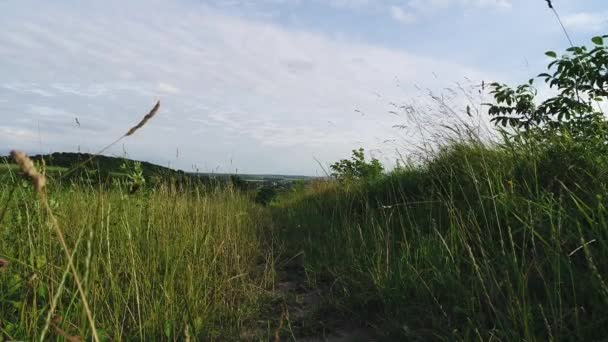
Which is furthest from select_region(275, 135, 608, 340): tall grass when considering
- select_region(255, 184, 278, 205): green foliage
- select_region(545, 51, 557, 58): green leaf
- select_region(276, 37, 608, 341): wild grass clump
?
select_region(255, 184, 278, 205): green foliage

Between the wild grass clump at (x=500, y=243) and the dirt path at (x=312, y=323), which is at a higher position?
the wild grass clump at (x=500, y=243)

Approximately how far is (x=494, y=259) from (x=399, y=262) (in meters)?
0.60

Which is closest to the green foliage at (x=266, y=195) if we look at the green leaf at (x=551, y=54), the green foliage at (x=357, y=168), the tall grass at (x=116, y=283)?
the green foliage at (x=357, y=168)

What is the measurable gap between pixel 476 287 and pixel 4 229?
3119 millimetres

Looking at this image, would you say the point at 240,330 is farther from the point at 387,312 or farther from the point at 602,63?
the point at 602,63

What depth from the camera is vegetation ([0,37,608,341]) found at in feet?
6.46

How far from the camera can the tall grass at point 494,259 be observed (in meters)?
1.93

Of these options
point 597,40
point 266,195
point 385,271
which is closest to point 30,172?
point 385,271

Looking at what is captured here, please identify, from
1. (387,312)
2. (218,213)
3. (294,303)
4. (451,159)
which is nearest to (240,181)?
(218,213)

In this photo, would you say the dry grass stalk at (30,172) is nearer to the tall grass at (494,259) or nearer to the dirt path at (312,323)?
the tall grass at (494,259)

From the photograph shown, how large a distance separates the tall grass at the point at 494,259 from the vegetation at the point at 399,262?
0.01 metres

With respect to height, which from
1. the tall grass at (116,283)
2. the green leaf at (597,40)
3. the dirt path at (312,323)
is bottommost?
the dirt path at (312,323)

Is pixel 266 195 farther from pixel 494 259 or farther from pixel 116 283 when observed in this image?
pixel 494 259

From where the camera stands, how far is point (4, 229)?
2988mm
